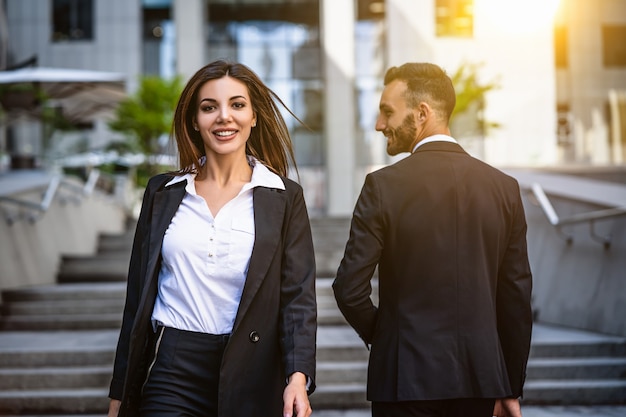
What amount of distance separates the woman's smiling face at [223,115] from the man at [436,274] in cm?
54

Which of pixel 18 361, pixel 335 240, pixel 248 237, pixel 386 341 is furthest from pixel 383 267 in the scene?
pixel 335 240

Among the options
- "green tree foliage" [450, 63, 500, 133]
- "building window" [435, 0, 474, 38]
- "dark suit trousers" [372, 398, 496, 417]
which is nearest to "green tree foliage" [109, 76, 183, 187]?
"green tree foliage" [450, 63, 500, 133]

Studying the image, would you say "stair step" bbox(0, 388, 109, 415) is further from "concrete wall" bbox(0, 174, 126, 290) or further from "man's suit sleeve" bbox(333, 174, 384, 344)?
"man's suit sleeve" bbox(333, 174, 384, 344)

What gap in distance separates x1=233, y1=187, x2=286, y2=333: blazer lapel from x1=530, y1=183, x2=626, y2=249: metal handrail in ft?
17.9

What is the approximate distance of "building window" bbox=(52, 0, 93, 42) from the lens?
31672mm

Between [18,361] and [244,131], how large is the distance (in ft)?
17.6

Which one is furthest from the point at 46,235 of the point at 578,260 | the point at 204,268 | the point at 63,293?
the point at 204,268

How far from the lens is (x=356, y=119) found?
28.9m

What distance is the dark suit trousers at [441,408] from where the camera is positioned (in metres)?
3.02

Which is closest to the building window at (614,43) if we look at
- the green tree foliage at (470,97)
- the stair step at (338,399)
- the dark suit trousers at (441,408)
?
the green tree foliage at (470,97)

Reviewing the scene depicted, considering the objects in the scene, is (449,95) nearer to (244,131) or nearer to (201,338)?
(244,131)

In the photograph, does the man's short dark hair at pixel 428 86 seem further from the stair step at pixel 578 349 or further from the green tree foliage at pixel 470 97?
the green tree foliage at pixel 470 97

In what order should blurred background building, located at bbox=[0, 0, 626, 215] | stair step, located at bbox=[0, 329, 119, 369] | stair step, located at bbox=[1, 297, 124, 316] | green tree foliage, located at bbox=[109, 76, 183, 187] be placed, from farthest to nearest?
blurred background building, located at bbox=[0, 0, 626, 215], green tree foliage, located at bbox=[109, 76, 183, 187], stair step, located at bbox=[1, 297, 124, 316], stair step, located at bbox=[0, 329, 119, 369]

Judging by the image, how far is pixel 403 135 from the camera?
3297 mm
